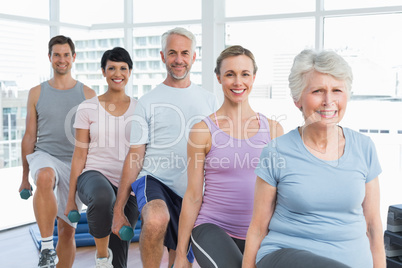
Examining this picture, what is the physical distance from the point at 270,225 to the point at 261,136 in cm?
59

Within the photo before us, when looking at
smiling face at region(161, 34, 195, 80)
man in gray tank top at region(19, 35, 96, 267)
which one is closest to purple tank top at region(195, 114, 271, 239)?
smiling face at region(161, 34, 195, 80)

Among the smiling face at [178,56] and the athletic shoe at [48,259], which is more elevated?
the smiling face at [178,56]

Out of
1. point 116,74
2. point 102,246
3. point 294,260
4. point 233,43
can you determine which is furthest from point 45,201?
point 233,43

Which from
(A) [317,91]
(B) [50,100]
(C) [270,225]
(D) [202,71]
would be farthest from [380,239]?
(D) [202,71]

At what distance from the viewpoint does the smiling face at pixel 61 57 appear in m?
3.41

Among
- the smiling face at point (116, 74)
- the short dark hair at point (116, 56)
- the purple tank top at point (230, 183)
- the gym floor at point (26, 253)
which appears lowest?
the gym floor at point (26, 253)

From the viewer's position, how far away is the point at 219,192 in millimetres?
2146

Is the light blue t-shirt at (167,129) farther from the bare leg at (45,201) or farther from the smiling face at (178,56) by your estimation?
the bare leg at (45,201)

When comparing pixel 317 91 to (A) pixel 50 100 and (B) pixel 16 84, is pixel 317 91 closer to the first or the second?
(A) pixel 50 100

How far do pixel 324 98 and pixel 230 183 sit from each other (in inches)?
25.6

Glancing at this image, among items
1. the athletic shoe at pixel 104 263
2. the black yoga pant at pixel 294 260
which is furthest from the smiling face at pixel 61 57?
the black yoga pant at pixel 294 260

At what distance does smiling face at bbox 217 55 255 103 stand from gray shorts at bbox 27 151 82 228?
1.55 m

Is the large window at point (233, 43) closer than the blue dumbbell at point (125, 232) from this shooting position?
No

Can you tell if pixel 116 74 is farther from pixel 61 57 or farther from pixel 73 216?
pixel 73 216
